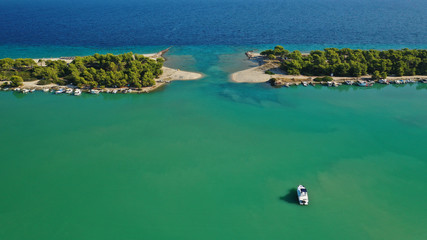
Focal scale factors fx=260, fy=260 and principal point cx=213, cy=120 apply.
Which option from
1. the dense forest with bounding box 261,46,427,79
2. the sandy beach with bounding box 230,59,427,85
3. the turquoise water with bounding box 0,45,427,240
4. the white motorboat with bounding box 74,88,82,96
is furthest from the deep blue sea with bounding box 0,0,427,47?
the turquoise water with bounding box 0,45,427,240

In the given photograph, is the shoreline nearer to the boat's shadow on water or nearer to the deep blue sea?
the deep blue sea

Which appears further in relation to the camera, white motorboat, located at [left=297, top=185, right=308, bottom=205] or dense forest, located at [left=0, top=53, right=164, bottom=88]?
dense forest, located at [left=0, top=53, right=164, bottom=88]

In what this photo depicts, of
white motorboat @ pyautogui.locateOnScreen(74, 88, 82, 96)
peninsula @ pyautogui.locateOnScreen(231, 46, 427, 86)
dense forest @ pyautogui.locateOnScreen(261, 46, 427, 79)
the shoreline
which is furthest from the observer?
dense forest @ pyautogui.locateOnScreen(261, 46, 427, 79)

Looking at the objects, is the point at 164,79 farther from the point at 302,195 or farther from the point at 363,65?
the point at 363,65

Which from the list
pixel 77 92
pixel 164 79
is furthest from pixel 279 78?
pixel 77 92

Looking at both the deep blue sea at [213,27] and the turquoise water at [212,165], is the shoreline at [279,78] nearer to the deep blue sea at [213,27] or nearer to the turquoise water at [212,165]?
the turquoise water at [212,165]

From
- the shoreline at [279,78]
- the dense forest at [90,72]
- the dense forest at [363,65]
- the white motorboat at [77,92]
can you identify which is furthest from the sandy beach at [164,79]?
Answer: the dense forest at [363,65]

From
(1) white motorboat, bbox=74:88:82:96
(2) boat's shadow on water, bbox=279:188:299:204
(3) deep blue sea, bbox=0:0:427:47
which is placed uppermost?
(3) deep blue sea, bbox=0:0:427:47
